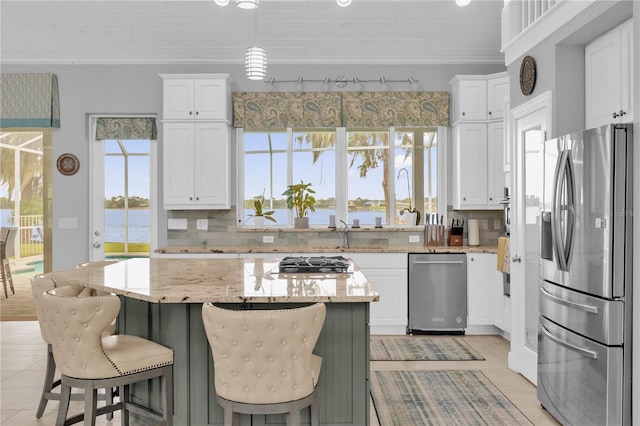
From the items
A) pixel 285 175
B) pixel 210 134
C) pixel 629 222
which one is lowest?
pixel 629 222

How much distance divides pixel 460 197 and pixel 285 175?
2.02m

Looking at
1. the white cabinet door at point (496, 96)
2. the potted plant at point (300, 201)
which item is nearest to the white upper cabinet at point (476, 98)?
the white cabinet door at point (496, 96)

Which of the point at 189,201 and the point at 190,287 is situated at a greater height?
the point at 189,201

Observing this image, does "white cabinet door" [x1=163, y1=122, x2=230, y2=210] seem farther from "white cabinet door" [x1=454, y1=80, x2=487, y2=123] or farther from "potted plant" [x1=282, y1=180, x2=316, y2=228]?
"white cabinet door" [x1=454, y1=80, x2=487, y2=123]

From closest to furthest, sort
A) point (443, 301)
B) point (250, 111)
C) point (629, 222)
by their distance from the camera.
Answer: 1. point (629, 222)
2. point (443, 301)
3. point (250, 111)

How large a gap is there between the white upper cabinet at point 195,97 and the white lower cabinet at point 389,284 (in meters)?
2.23

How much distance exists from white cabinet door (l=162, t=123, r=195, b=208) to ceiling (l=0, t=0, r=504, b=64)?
36.9 inches

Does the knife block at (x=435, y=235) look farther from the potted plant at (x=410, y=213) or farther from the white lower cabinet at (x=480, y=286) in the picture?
the white lower cabinet at (x=480, y=286)

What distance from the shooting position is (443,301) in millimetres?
5246

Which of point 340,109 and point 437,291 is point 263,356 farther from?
point 340,109

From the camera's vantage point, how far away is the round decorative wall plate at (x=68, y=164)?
5.80 m

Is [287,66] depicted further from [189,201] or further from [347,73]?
[189,201]

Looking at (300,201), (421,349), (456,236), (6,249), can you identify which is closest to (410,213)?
(456,236)

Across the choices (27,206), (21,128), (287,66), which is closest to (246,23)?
(287,66)
